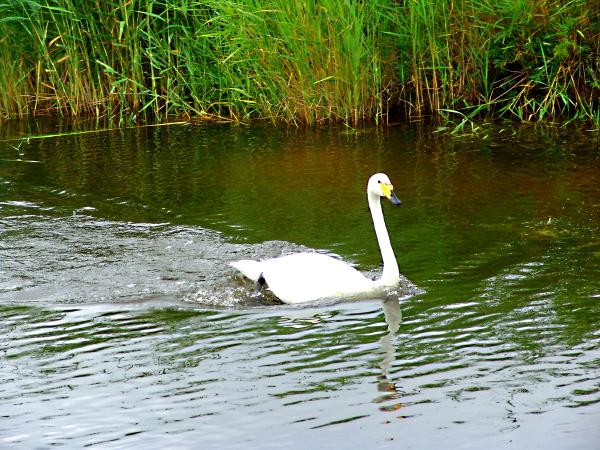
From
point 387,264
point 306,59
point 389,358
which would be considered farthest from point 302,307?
point 306,59

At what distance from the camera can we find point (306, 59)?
1127 centimetres

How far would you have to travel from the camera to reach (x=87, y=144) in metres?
11.9

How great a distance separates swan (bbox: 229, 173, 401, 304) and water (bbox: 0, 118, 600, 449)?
11 cm

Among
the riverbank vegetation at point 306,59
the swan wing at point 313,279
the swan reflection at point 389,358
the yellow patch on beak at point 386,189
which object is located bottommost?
the swan reflection at point 389,358

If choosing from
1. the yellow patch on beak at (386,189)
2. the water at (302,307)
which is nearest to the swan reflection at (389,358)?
the water at (302,307)

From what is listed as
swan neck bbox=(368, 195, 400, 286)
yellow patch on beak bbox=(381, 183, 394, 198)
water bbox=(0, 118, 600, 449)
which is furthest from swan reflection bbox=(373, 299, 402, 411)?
yellow patch on beak bbox=(381, 183, 394, 198)

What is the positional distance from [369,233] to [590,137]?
3.39 metres

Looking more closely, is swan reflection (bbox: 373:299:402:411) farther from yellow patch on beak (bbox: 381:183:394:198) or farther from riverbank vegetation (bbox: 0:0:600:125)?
riverbank vegetation (bbox: 0:0:600:125)

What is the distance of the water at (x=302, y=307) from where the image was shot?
5.16 meters

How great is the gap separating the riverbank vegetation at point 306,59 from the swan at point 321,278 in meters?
4.17

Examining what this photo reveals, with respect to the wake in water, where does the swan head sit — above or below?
above

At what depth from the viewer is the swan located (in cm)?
708

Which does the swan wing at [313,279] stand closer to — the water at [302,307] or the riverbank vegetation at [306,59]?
the water at [302,307]

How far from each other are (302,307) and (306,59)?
186 inches
